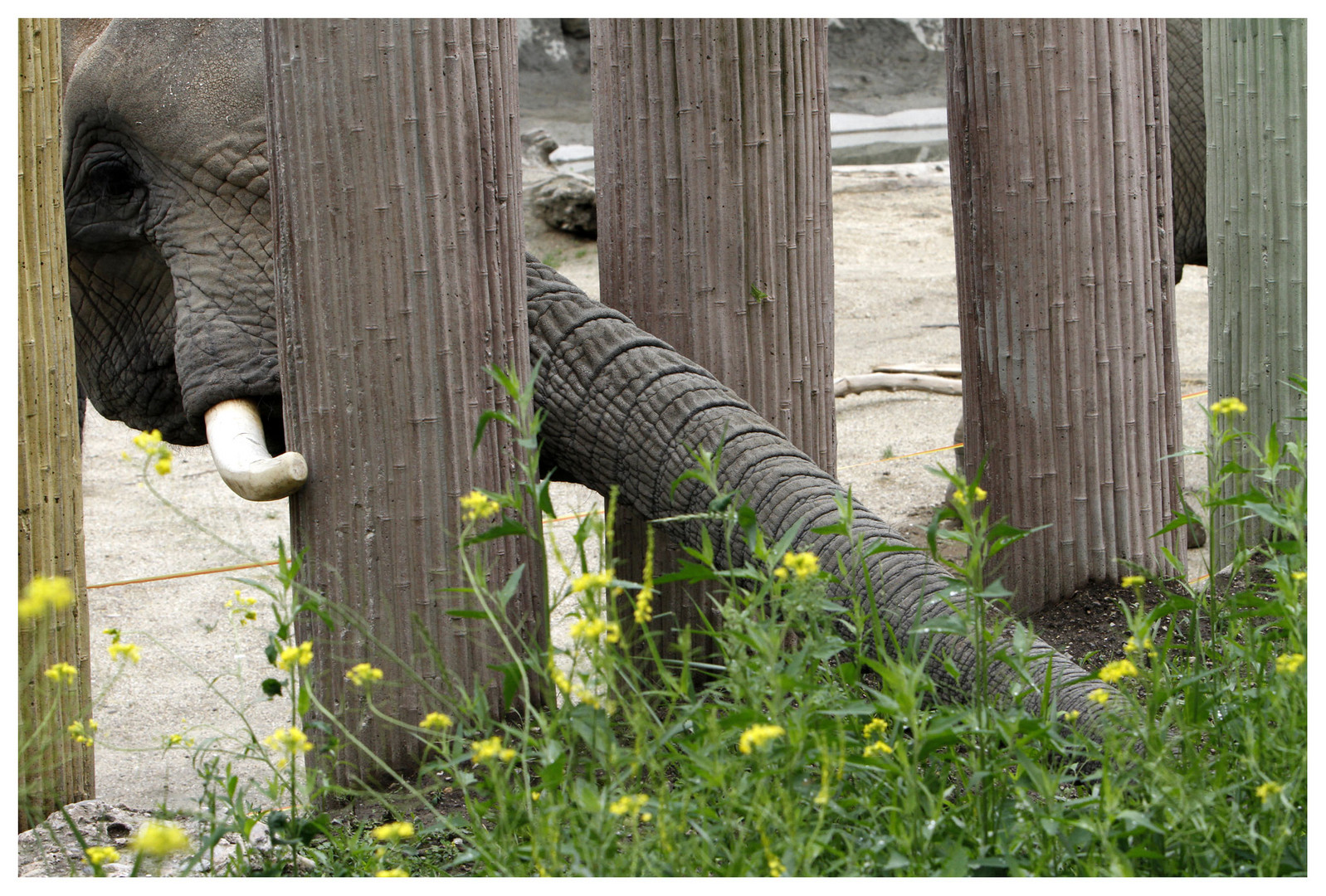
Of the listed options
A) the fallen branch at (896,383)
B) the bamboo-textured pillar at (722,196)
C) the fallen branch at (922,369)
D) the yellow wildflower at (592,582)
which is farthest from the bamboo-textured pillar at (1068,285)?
the fallen branch at (922,369)

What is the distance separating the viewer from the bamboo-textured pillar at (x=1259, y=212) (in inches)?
129

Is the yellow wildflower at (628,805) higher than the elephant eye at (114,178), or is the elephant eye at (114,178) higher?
the elephant eye at (114,178)

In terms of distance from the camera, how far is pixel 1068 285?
10.7 ft

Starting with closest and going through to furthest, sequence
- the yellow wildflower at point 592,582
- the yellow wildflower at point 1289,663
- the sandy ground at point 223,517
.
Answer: the yellow wildflower at point 592,582
the yellow wildflower at point 1289,663
the sandy ground at point 223,517

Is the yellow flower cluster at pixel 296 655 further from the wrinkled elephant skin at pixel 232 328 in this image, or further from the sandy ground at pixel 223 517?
the wrinkled elephant skin at pixel 232 328

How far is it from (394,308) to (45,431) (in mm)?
657

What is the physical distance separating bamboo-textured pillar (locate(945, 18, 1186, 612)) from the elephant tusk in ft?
5.61

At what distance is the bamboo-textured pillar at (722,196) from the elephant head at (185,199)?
2.62 ft

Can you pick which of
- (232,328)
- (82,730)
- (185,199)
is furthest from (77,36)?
(82,730)

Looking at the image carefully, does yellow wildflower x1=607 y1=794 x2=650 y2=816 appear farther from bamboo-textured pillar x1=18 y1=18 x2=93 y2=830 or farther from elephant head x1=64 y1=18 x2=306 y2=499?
elephant head x1=64 y1=18 x2=306 y2=499

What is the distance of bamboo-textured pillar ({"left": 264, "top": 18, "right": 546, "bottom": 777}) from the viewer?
2.39 metres

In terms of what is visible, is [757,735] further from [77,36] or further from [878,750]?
[77,36]

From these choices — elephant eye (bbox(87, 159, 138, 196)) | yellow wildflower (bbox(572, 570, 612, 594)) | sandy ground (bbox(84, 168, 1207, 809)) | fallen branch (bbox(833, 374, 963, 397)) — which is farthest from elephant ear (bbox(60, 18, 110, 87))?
fallen branch (bbox(833, 374, 963, 397))

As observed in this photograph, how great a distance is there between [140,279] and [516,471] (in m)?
1.49
